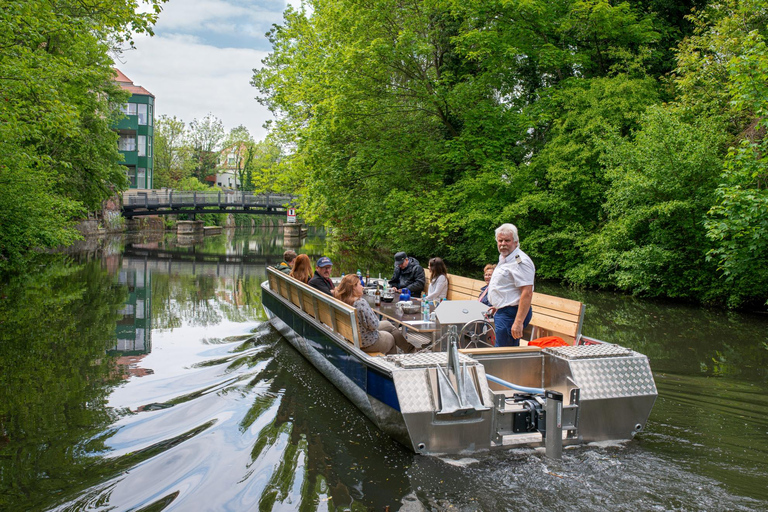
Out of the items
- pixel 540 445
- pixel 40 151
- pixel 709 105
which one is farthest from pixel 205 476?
pixel 40 151

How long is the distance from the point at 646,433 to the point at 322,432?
9.76 feet

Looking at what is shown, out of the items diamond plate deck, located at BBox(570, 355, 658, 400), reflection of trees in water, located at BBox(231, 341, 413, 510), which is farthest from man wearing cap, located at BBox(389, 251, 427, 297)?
diamond plate deck, located at BBox(570, 355, 658, 400)

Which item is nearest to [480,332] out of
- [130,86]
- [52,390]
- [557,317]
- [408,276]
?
[557,317]

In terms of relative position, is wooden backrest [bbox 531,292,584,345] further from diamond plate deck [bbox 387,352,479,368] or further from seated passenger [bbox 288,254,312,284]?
seated passenger [bbox 288,254,312,284]

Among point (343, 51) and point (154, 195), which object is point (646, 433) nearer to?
point (343, 51)

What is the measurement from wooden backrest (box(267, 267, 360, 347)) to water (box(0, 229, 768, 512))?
79cm

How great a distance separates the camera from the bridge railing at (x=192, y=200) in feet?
159

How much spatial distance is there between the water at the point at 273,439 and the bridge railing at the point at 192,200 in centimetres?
3984

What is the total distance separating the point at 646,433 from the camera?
5.44 m

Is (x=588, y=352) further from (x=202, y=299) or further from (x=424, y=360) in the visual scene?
(x=202, y=299)

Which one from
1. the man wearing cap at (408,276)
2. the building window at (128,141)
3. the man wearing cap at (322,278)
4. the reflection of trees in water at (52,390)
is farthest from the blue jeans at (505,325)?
the building window at (128,141)

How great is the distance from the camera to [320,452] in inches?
199

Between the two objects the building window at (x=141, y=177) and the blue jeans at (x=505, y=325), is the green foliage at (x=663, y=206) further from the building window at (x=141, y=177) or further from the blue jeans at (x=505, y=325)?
the building window at (x=141, y=177)

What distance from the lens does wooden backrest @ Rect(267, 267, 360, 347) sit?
19.9 ft
